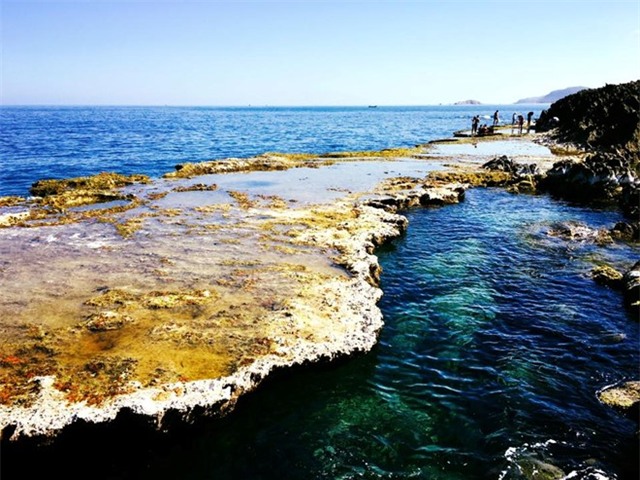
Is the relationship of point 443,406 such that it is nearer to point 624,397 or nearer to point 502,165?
point 624,397

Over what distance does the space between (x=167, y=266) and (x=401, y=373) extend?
10.6 meters

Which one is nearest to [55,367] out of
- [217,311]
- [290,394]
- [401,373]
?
[217,311]

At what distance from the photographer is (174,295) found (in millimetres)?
14875

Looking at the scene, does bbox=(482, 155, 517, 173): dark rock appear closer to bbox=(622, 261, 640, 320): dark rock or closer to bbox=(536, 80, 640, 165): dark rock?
bbox=(536, 80, 640, 165): dark rock

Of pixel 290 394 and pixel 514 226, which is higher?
pixel 514 226

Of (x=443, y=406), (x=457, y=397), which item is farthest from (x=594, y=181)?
(x=443, y=406)

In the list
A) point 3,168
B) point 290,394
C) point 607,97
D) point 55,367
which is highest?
point 607,97

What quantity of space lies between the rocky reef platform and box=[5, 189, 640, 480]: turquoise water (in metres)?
0.74

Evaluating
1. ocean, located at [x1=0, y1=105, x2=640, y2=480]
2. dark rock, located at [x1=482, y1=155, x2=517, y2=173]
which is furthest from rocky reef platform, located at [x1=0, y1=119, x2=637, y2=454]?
dark rock, located at [x1=482, y1=155, x2=517, y2=173]

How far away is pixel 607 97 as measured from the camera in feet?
239

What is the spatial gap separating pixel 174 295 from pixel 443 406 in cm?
958

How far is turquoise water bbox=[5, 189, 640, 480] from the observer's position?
930 centimetres

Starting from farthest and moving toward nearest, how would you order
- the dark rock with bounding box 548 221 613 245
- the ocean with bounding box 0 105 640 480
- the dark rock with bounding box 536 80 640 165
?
the dark rock with bounding box 536 80 640 165
the dark rock with bounding box 548 221 613 245
the ocean with bounding box 0 105 640 480

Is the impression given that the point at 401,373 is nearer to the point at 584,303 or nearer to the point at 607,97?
the point at 584,303
